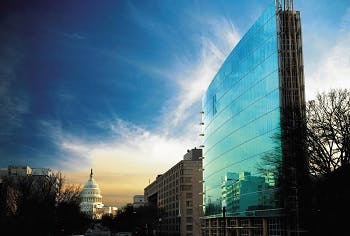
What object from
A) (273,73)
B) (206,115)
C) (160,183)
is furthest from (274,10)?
(160,183)

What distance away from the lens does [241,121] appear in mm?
84188

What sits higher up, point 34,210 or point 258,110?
point 258,110

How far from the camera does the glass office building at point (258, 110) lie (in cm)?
6731

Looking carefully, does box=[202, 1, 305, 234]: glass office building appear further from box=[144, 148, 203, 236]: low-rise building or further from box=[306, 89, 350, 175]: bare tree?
box=[144, 148, 203, 236]: low-rise building

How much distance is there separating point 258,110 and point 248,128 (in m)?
5.43

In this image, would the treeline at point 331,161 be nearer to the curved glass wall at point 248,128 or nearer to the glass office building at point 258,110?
the glass office building at point 258,110

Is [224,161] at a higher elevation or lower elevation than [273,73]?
lower

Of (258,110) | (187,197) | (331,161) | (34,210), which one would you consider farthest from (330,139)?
(187,197)

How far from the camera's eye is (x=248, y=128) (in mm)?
79750

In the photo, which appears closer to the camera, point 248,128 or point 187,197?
point 248,128

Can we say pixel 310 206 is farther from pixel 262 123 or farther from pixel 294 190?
pixel 262 123

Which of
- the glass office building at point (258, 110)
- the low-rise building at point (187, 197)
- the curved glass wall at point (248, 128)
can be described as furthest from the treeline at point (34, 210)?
the low-rise building at point (187, 197)

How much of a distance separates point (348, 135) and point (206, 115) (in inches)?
2984

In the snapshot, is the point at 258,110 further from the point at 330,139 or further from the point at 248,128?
the point at 330,139
